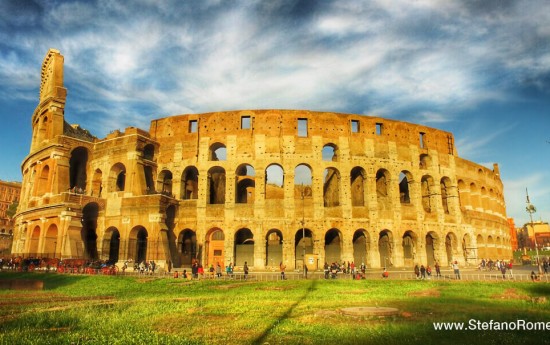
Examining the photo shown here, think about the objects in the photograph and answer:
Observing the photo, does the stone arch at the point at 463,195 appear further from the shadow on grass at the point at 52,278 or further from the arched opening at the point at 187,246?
the shadow on grass at the point at 52,278

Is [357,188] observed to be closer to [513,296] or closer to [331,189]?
[331,189]

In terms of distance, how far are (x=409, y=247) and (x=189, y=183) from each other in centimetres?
2235

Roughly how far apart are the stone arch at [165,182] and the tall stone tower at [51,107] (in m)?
10.6

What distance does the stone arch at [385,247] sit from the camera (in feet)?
111

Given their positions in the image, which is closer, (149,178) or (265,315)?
(265,315)

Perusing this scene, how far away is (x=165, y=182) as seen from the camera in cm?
3628

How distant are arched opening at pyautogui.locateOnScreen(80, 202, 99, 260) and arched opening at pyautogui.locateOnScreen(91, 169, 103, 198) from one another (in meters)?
1.92

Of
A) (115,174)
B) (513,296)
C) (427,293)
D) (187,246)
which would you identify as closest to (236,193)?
(187,246)

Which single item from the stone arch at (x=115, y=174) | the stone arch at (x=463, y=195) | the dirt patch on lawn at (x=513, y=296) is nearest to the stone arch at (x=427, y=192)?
the stone arch at (x=463, y=195)

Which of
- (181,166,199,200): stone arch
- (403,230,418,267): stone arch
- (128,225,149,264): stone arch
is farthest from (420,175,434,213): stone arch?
(128,225,149,264): stone arch

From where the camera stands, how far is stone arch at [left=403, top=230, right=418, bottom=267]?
114 feet

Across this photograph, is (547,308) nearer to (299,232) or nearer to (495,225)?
(299,232)

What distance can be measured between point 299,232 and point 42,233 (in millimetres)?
22345

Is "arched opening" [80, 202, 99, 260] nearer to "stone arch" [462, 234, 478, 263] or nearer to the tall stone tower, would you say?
the tall stone tower
